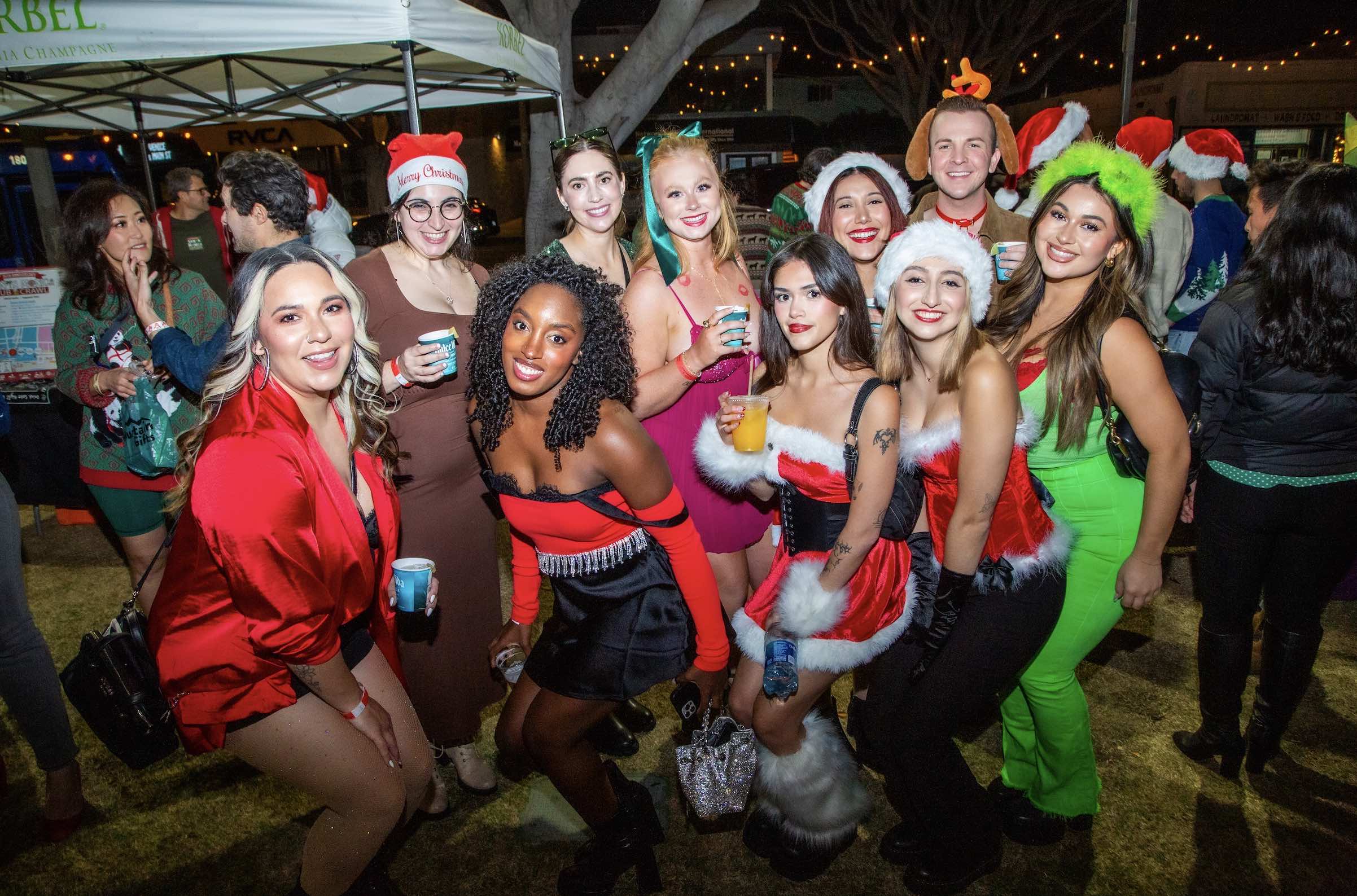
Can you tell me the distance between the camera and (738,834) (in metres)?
2.90

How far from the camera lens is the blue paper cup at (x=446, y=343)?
241 centimetres

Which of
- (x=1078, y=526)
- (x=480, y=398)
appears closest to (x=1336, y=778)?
(x=1078, y=526)

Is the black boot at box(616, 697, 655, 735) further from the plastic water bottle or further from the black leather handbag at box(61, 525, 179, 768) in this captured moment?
the black leather handbag at box(61, 525, 179, 768)

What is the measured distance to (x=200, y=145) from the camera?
1229 centimetres

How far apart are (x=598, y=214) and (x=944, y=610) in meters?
2.16

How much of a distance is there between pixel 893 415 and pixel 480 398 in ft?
4.38

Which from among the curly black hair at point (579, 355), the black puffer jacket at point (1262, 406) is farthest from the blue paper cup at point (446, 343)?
the black puffer jacket at point (1262, 406)

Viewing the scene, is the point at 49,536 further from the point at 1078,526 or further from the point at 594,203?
the point at 1078,526

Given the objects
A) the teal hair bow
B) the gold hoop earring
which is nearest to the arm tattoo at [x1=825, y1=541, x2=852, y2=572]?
the teal hair bow

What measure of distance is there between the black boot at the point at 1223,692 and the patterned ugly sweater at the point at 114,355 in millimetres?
4487

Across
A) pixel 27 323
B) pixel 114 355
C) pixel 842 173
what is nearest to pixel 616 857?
pixel 842 173

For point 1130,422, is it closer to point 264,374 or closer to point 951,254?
point 951,254

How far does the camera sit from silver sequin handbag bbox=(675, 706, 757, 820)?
2.57 m

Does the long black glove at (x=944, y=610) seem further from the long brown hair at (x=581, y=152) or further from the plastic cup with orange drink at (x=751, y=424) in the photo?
the long brown hair at (x=581, y=152)
